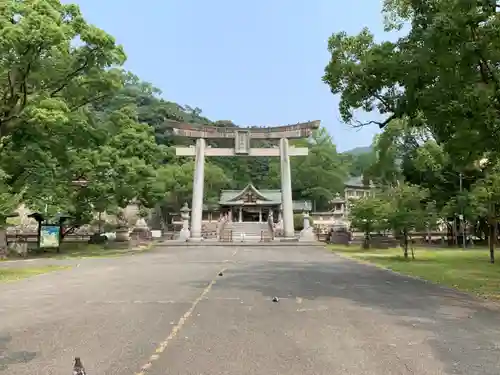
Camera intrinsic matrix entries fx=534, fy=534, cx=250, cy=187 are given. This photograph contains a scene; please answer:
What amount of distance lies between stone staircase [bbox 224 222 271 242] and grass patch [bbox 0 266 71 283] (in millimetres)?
29837

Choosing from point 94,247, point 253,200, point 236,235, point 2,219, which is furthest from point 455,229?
point 2,219

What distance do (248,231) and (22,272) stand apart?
36534mm

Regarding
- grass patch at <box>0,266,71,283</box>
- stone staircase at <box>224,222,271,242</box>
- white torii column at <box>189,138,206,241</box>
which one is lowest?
grass patch at <box>0,266,71,283</box>

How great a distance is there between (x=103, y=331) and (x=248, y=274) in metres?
9.68

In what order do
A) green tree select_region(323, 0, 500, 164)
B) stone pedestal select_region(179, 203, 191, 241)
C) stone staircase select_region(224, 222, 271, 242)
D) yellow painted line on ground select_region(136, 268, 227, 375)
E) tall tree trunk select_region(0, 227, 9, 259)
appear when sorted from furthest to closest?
stone staircase select_region(224, 222, 271, 242) → stone pedestal select_region(179, 203, 191, 241) → tall tree trunk select_region(0, 227, 9, 259) → green tree select_region(323, 0, 500, 164) → yellow painted line on ground select_region(136, 268, 227, 375)

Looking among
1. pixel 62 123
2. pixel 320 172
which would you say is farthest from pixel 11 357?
pixel 320 172

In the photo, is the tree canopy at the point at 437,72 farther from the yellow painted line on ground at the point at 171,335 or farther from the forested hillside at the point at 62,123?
the forested hillside at the point at 62,123

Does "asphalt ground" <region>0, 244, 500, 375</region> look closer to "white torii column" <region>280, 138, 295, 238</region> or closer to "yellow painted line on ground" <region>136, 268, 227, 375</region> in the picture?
"yellow painted line on ground" <region>136, 268, 227, 375</region>

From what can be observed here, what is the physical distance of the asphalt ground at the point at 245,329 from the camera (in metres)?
6.10

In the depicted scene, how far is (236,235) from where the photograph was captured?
53.2 meters

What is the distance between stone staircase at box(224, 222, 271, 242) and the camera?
51.6m

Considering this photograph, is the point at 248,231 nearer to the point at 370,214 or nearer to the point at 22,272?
the point at 370,214

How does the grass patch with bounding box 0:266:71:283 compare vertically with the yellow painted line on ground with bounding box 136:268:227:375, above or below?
above

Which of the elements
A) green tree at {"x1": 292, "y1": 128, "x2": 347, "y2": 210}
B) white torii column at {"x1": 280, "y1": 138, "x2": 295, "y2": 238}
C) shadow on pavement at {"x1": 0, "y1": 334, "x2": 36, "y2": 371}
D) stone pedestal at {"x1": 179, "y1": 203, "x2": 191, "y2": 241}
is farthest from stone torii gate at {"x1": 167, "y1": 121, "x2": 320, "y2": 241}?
shadow on pavement at {"x1": 0, "y1": 334, "x2": 36, "y2": 371}
